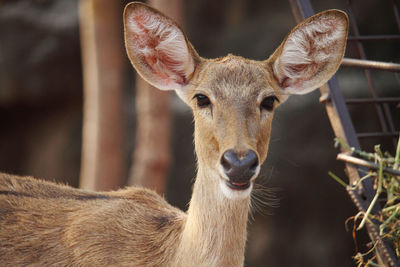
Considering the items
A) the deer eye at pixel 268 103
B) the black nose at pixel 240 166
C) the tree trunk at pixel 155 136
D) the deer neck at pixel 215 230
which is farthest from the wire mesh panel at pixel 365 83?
the tree trunk at pixel 155 136

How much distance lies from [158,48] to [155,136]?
391cm

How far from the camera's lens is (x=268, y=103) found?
4004 mm

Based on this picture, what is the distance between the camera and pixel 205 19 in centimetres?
1366

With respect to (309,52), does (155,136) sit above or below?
above

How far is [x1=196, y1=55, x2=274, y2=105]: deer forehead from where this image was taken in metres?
3.89

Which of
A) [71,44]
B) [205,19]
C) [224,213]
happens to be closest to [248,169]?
[224,213]

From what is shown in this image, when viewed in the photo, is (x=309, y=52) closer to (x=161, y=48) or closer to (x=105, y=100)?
(x=161, y=48)

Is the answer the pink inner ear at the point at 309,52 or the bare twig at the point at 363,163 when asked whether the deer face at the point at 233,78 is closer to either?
the pink inner ear at the point at 309,52

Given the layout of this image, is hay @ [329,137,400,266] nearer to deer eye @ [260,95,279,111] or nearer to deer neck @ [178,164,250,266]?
deer eye @ [260,95,279,111]

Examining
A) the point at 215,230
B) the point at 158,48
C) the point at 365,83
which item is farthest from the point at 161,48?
the point at 365,83

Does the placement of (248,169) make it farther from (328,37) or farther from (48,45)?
(48,45)

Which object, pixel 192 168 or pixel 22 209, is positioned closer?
pixel 22 209

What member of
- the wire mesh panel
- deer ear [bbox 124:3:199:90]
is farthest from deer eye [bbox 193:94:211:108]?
the wire mesh panel

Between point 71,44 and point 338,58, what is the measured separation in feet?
29.8
